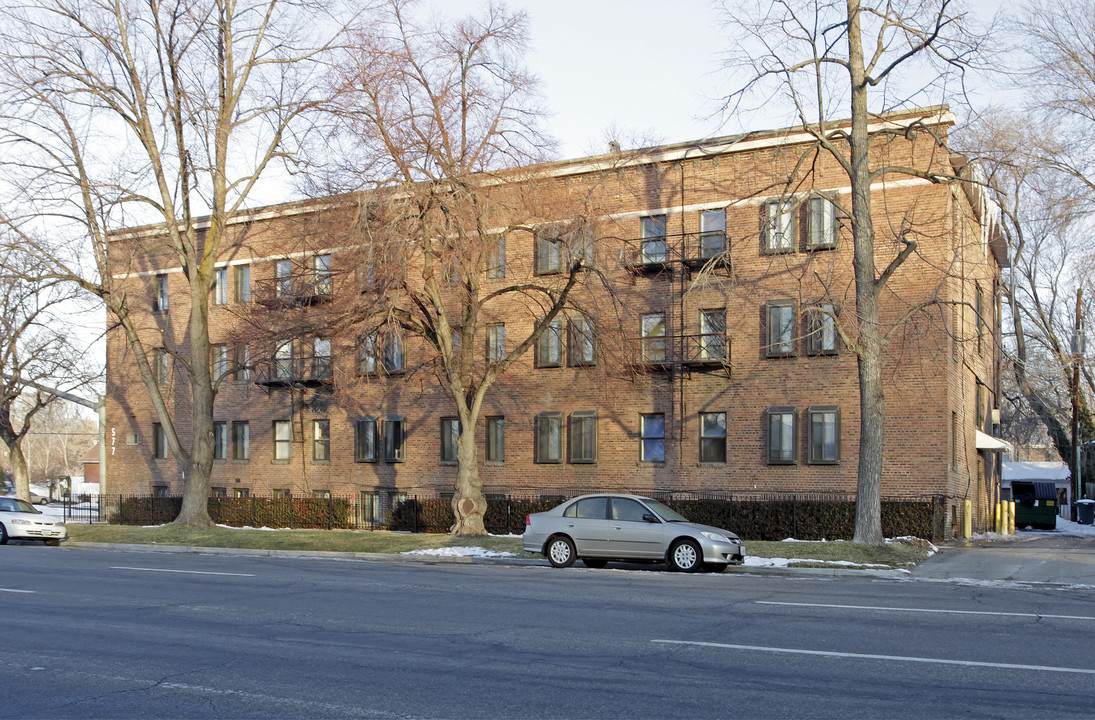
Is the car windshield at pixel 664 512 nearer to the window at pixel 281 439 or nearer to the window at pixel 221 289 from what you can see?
the window at pixel 281 439

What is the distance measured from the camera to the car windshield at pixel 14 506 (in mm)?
28980

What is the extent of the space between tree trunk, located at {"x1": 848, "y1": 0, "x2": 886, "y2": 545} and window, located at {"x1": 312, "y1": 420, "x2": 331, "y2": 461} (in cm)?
2200

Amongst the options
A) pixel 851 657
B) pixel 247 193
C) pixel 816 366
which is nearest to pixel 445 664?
pixel 851 657

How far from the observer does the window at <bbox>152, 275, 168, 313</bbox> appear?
42.4 metres

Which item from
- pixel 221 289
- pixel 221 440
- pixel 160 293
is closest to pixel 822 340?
pixel 221 289

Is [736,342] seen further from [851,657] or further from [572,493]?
[851,657]

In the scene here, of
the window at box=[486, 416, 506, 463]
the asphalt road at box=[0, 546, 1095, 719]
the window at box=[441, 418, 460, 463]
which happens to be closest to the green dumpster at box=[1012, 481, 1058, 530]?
the window at box=[486, 416, 506, 463]

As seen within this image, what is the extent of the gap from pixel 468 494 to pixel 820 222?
12.4m

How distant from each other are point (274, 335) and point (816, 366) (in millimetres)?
15050

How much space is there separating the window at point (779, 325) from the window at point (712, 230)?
7.80ft

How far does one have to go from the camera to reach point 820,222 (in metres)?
28.3

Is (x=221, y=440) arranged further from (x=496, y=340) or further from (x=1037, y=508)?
(x=1037, y=508)

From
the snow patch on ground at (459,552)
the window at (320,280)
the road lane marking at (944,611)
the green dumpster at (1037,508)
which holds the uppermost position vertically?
the window at (320,280)

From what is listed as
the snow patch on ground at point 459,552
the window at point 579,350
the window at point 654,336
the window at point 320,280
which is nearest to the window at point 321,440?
the window at point 579,350
